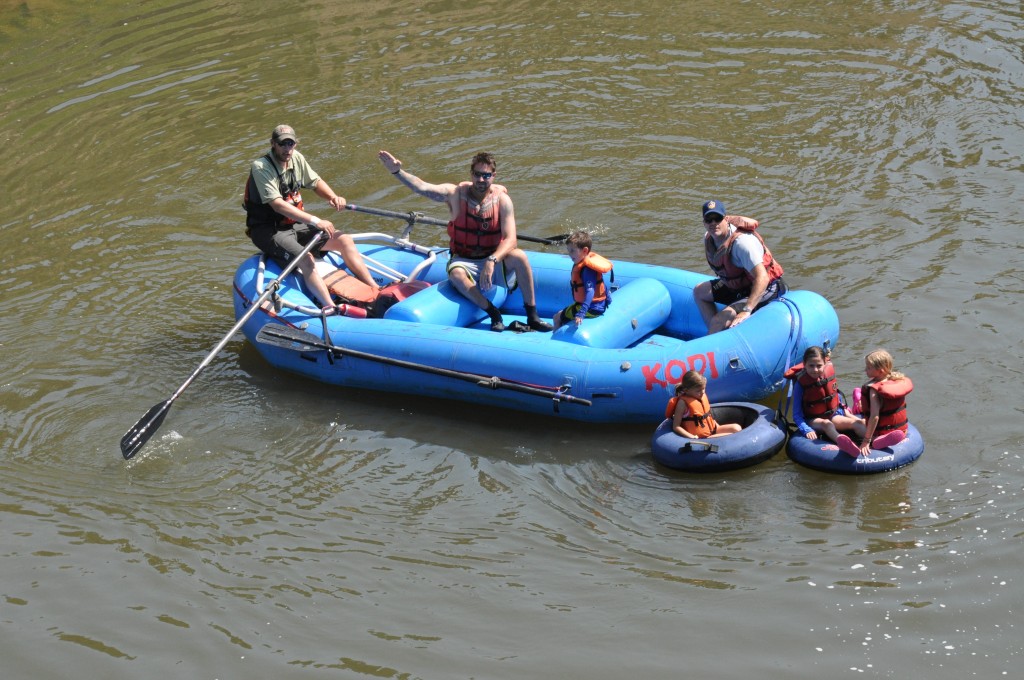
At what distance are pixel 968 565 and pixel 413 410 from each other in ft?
13.2

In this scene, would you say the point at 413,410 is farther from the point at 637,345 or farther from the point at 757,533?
the point at 757,533

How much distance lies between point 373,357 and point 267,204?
1662mm

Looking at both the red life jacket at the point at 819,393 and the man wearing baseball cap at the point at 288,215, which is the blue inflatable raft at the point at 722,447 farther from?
the man wearing baseball cap at the point at 288,215

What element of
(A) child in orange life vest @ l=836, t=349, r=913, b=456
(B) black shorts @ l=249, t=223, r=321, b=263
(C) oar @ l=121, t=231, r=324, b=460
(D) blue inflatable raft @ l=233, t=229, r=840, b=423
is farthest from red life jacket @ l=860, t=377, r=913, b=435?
(B) black shorts @ l=249, t=223, r=321, b=263

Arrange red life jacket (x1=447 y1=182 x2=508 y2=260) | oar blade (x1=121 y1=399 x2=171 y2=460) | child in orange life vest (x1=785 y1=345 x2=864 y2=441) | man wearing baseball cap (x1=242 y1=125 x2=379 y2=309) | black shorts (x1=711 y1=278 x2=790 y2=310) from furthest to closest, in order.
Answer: man wearing baseball cap (x1=242 y1=125 x2=379 y2=309)
red life jacket (x1=447 y1=182 x2=508 y2=260)
black shorts (x1=711 y1=278 x2=790 y2=310)
oar blade (x1=121 y1=399 x2=171 y2=460)
child in orange life vest (x1=785 y1=345 x2=864 y2=441)

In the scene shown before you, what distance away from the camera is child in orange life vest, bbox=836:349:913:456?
22.6 feet

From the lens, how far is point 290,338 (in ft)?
28.8

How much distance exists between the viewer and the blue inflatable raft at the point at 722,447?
7109mm

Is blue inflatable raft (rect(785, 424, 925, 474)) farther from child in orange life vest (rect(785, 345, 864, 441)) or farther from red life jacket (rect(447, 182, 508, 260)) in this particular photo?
red life jacket (rect(447, 182, 508, 260))

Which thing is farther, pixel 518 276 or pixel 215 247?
pixel 215 247

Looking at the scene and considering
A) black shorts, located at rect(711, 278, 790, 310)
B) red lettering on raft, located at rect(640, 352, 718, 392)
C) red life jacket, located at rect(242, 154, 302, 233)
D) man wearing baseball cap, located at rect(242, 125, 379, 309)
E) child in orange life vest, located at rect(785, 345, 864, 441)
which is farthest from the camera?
red life jacket, located at rect(242, 154, 302, 233)

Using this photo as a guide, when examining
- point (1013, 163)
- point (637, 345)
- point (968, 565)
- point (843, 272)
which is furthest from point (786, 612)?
point (1013, 163)

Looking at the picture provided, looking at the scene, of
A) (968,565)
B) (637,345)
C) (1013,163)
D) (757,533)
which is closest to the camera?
(968,565)

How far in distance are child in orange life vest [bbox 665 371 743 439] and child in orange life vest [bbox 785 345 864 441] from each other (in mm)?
429
